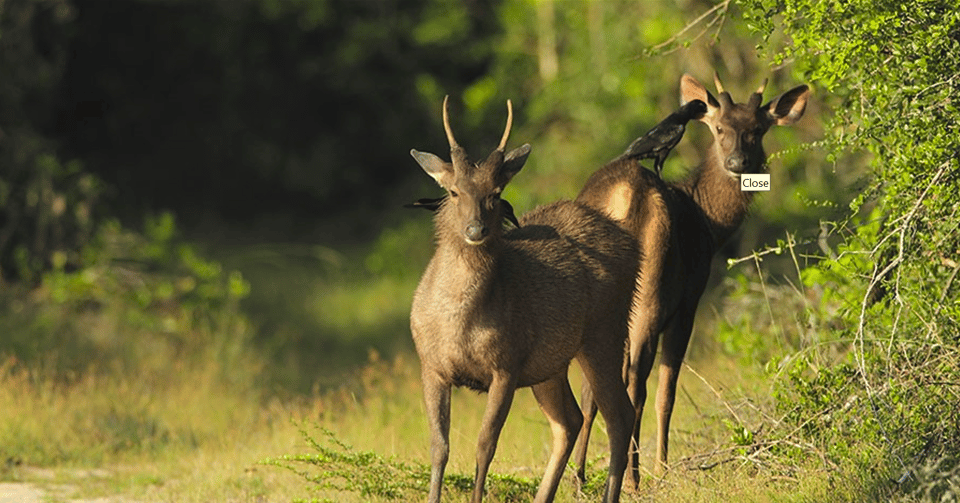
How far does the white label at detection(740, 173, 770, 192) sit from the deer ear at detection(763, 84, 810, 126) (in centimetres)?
66

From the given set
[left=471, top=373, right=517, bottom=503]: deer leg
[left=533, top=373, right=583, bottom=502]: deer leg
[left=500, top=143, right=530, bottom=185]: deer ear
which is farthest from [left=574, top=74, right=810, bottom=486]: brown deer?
[left=500, top=143, right=530, bottom=185]: deer ear

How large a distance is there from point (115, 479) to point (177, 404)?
209 cm

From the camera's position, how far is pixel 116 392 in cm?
1130

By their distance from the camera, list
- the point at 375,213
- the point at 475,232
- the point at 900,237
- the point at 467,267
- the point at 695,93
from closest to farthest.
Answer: the point at 475,232 → the point at 467,267 → the point at 900,237 → the point at 695,93 → the point at 375,213

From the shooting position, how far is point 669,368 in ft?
27.7

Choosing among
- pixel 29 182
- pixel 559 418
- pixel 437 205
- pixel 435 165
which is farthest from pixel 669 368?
pixel 29 182

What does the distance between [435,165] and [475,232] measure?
20.2 inches

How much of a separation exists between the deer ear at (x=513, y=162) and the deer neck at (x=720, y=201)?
7.75ft

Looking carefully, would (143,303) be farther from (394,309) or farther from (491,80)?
(491,80)

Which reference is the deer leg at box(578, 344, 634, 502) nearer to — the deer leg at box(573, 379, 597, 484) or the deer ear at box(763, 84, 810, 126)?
the deer leg at box(573, 379, 597, 484)

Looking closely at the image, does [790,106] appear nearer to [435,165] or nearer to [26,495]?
[435,165]

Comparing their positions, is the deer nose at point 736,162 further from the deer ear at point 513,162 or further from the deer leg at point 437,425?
the deer leg at point 437,425

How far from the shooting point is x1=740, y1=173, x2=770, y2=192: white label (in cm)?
854

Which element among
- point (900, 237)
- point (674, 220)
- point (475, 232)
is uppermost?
point (475, 232)
